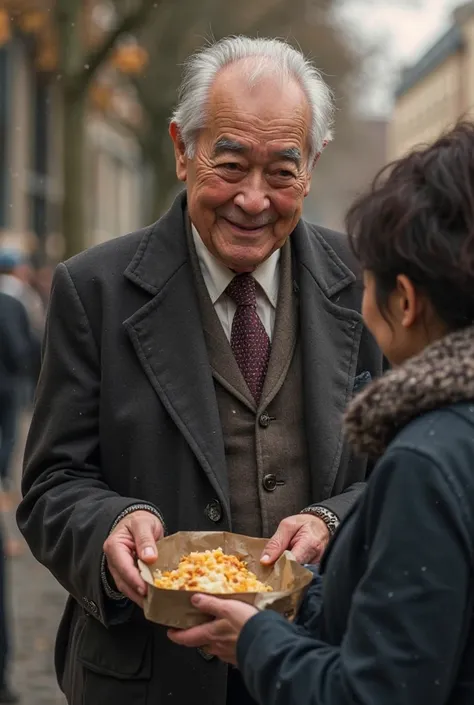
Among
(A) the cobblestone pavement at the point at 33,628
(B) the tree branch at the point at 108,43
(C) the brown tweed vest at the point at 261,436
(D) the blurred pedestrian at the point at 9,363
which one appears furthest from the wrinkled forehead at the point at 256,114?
(B) the tree branch at the point at 108,43

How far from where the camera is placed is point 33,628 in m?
7.12

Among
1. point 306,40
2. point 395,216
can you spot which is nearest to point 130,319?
point 395,216

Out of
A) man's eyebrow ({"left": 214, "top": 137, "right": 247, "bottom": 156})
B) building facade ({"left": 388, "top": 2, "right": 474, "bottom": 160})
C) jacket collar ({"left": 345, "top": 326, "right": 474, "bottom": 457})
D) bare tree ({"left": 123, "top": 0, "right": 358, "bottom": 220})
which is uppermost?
building facade ({"left": 388, "top": 2, "right": 474, "bottom": 160})

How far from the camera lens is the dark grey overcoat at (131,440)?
2.99m

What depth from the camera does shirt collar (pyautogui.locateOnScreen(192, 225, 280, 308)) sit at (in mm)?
3248

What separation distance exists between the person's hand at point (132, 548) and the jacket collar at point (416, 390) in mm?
715

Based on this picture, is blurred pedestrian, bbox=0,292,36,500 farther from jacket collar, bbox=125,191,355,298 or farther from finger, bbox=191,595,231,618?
finger, bbox=191,595,231,618

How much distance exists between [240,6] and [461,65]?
32.1 meters

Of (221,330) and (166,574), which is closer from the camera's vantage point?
(166,574)

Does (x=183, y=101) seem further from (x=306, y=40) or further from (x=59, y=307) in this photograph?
(x=306, y=40)

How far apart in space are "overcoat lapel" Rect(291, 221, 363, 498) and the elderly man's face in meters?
0.18

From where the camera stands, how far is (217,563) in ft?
8.70

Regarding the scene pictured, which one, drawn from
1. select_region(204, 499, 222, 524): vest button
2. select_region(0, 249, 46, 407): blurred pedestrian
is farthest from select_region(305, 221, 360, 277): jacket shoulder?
select_region(0, 249, 46, 407): blurred pedestrian

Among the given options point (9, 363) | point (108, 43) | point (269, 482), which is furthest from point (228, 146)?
point (108, 43)
